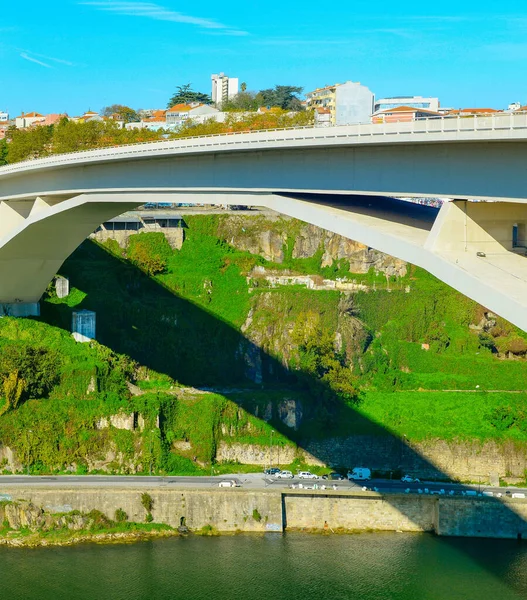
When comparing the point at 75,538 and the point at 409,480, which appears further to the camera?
the point at 409,480

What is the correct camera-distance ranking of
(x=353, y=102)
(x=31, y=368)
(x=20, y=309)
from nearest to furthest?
(x=31, y=368) < (x=20, y=309) < (x=353, y=102)

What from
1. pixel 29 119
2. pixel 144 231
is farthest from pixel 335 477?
pixel 29 119

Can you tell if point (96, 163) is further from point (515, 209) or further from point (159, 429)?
point (515, 209)

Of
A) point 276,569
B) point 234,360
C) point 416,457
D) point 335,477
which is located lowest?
point 276,569

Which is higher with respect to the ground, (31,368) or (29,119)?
(29,119)

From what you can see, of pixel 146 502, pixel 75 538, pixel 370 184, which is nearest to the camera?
pixel 370 184

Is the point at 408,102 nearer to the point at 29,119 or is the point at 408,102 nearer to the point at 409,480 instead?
the point at 29,119
